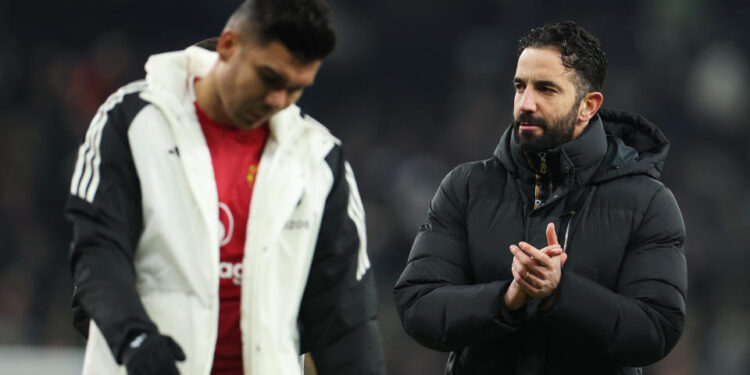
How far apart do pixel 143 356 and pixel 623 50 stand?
1052cm

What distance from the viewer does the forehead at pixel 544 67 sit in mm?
3924

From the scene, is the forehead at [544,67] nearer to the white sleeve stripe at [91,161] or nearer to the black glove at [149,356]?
the white sleeve stripe at [91,161]

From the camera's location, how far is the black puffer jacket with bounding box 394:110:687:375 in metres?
3.64

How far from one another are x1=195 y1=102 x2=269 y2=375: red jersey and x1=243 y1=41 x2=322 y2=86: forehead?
25cm

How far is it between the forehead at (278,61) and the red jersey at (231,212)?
253mm

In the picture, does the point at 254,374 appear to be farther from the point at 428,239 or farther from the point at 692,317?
the point at 692,317

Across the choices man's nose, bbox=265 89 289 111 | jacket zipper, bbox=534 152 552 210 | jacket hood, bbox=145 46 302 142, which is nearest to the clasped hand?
jacket zipper, bbox=534 152 552 210

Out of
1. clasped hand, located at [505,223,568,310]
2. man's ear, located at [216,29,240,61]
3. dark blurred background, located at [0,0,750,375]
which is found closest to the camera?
man's ear, located at [216,29,240,61]

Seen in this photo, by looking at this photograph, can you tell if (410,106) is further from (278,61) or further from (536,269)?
(278,61)

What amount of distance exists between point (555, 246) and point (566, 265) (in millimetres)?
235

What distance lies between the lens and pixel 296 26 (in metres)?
2.94

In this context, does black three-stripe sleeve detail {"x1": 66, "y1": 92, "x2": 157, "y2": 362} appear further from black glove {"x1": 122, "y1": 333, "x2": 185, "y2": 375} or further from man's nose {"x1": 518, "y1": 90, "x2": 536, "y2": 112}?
man's nose {"x1": 518, "y1": 90, "x2": 536, "y2": 112}

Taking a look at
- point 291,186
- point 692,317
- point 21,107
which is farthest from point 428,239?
point 21,107

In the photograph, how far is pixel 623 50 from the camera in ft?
A: 41.2
